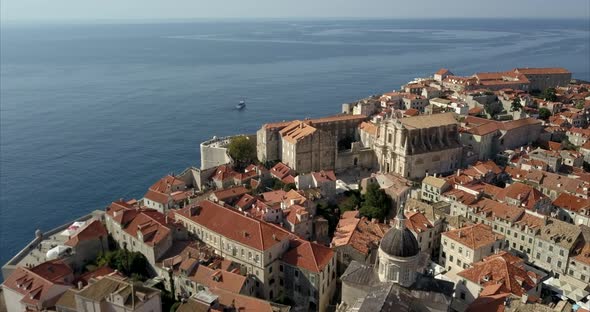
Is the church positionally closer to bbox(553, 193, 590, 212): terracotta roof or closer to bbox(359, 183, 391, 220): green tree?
bbox(359, 183, 391, 220): green tree

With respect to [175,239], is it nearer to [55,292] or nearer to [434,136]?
[55,292]

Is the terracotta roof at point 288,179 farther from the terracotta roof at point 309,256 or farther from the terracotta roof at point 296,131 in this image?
the terracotta roof at point 309,256

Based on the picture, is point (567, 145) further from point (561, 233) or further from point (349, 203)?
point (349, 203)

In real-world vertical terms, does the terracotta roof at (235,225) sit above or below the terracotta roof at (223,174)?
above

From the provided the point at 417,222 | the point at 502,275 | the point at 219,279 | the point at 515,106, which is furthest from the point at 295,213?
the point at 515,106

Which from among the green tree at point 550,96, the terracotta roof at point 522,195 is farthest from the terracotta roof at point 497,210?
the green tree at point 550,96

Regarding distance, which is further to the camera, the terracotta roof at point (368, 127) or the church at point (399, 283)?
the terracotta roof at point (368, 127)

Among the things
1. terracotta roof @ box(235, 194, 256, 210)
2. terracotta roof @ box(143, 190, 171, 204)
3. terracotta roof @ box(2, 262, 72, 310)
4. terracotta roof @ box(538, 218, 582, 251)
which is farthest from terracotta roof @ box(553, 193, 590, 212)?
terracotta roof @ box(2, 262, 72, 310)
